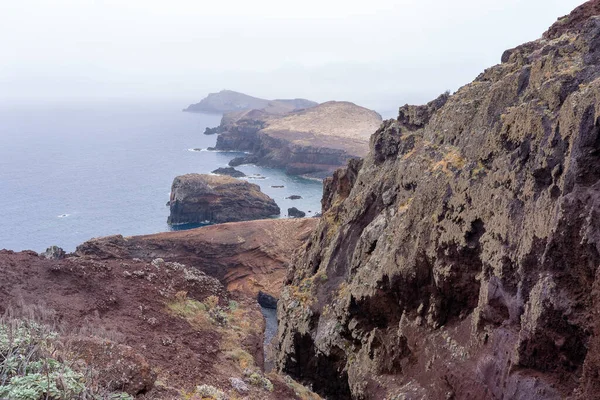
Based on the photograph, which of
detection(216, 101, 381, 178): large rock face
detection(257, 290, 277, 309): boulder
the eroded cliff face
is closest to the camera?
the eroded cliff face

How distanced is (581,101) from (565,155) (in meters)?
1.11

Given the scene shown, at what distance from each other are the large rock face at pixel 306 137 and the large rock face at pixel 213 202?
32.2 m

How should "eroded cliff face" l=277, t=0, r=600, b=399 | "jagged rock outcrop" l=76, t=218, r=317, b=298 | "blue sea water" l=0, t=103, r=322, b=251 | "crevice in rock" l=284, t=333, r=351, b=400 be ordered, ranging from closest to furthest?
"eroded cliff face" l=277, t=0, r=600, b=399
"crevice in rock" l=284, t=333, r=351, b=400
"jagged rock outcrop" l=76, t=218, r=317, b=298
"blue sea water" l=0, t=103, r=322, b=251

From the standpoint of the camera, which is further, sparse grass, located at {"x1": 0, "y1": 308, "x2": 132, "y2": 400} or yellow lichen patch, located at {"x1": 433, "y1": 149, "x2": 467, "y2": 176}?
yellow lichen patch, located at {"x1": 433, "y1": 149, "x2": 467, "y2": 176}

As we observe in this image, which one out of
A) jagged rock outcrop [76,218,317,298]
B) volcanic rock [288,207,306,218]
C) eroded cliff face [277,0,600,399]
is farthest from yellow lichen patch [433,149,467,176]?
volcanic rock [288,207,306,218]

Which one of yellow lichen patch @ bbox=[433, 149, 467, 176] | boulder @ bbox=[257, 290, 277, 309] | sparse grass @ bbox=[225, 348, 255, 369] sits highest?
yellow lichen patch @ bbox=[433, 149, 467, 176]

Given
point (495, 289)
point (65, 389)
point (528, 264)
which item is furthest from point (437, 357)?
point (65, 389)

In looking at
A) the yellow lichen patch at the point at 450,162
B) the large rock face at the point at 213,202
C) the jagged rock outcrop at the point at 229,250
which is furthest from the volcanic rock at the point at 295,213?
the yellow lichen patch at the point at 450,162

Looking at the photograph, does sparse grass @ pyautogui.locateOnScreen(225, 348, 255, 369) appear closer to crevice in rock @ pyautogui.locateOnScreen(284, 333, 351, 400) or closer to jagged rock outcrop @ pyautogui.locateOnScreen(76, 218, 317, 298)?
crevice in rock @ pyautogui.locateOnScreen(284, 333, 351, 400)

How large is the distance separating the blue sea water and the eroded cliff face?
45.4 meters

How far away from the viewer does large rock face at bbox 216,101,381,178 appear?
345 feet

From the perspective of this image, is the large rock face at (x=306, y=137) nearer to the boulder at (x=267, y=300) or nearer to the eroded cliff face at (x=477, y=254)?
the boulder at (x=267, y=300)

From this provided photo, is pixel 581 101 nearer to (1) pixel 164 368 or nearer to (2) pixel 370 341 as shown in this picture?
(2) pixel 370 341

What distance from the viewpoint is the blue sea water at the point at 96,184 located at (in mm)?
61812
